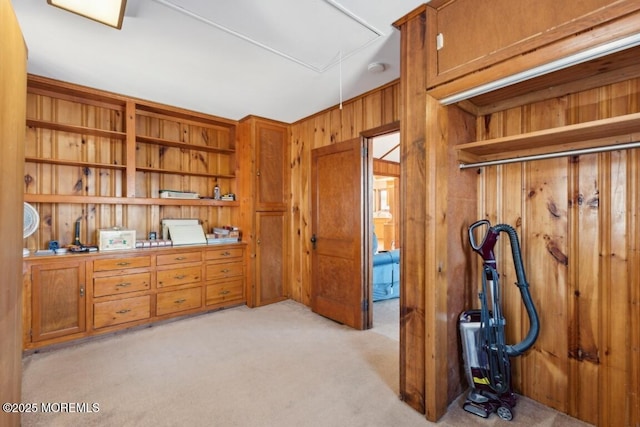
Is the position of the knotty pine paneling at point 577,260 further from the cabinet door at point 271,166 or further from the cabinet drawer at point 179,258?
the cabinet drawer at point 179,258

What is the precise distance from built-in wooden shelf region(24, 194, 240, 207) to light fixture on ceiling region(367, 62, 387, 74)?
2437mm

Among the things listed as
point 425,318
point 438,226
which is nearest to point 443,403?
point 425,318

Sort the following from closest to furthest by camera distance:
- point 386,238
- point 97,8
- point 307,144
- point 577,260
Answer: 1. point 97,8
2. point 577,260
3. point 307,144
4. point 386,238

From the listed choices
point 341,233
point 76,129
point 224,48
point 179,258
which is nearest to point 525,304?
point 341,233

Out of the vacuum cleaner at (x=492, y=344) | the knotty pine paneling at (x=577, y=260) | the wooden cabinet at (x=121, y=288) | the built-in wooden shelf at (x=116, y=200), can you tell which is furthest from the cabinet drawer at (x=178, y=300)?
the knotty pine paneling at (x=577, y=260)

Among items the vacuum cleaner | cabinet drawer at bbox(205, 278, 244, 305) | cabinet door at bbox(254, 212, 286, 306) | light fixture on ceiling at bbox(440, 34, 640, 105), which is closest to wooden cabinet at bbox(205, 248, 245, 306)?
cabinet drawer at bbox(205, 278, 244, 305)

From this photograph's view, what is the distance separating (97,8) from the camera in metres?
1.58

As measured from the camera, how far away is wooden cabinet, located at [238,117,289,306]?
3791 millimetres

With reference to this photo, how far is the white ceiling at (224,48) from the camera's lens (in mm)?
1777

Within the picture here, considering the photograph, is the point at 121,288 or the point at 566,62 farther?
the point at 121,288

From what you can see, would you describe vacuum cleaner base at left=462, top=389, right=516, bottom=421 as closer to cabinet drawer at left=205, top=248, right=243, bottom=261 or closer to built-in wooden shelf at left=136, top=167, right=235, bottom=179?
cabinet drawer at left=205, top=248, right=243, bottom=261

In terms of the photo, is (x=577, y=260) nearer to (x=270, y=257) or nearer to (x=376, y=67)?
(x=376, y=67)

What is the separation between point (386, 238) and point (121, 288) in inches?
268

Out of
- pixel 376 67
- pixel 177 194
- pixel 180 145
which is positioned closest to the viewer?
pixel 376 67
